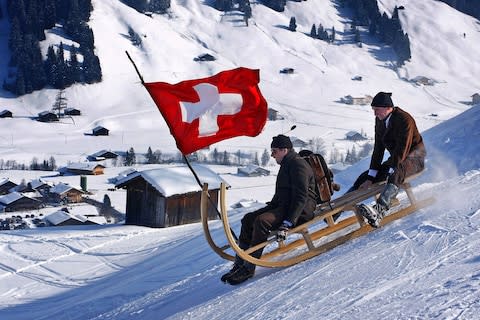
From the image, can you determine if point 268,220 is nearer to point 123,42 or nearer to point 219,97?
point 219,97

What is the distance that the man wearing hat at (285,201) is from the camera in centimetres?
754

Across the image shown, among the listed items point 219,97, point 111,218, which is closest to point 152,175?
point 111,218

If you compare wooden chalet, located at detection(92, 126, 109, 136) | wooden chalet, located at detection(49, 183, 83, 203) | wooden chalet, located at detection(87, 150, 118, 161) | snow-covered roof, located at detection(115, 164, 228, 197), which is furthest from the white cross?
wooden chalet, located at detection(92, 126, 109, 136)

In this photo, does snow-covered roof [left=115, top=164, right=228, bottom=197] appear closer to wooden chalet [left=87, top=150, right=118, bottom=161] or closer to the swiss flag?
the swiss flag

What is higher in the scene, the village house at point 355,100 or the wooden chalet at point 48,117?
the village house at point 355,100

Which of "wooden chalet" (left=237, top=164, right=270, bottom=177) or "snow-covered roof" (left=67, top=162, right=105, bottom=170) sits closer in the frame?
"wooden chalet" (left=237, top=164, right=270, bottom=177)

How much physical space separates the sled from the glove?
13cm

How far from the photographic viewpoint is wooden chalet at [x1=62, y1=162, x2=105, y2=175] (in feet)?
206

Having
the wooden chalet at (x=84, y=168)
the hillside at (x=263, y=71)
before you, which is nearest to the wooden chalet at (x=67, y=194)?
the wooden chalet at (x=84, y=168)

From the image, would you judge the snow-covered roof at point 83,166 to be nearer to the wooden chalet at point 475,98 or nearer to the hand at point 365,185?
the hand at point 365,185

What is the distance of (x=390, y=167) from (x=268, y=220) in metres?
2.32

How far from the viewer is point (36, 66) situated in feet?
331

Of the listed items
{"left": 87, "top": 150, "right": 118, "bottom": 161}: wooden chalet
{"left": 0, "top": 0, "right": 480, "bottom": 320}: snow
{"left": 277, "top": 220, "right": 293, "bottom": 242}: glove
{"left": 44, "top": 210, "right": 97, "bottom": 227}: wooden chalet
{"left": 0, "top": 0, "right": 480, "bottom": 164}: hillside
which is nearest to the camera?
{"left": 0, "top": 0, "right": 480, "bottom": 320}: snow

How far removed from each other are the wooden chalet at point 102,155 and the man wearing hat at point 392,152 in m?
63.1
